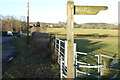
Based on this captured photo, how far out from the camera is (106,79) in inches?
137

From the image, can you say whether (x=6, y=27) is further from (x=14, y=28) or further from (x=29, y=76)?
(x=29, y=76)

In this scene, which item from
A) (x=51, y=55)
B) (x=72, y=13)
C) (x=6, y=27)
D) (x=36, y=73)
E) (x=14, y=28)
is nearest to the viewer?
(x=72, y=13)

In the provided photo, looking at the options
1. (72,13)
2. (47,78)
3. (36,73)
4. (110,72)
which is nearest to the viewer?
(72,13)

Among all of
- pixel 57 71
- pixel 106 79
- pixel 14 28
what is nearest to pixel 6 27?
pixel 14 28

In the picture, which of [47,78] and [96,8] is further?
[47,78]

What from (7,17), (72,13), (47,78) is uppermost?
(7,17)

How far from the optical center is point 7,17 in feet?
84.2

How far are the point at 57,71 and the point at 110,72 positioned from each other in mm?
2722

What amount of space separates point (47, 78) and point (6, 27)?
71.4 feet

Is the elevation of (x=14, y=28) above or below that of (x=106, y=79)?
Answer: above

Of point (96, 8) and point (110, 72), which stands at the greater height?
point (96, 8)

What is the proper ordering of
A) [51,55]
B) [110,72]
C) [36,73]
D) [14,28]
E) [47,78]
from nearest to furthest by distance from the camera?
1. [110,72]
2. [47,78]
3. [36,73]
4. [51,55]
5. [14,28]

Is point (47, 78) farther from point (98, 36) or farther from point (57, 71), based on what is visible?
point (98, 36)

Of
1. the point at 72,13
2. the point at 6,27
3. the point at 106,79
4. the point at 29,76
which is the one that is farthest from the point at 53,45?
the point at 6,27
